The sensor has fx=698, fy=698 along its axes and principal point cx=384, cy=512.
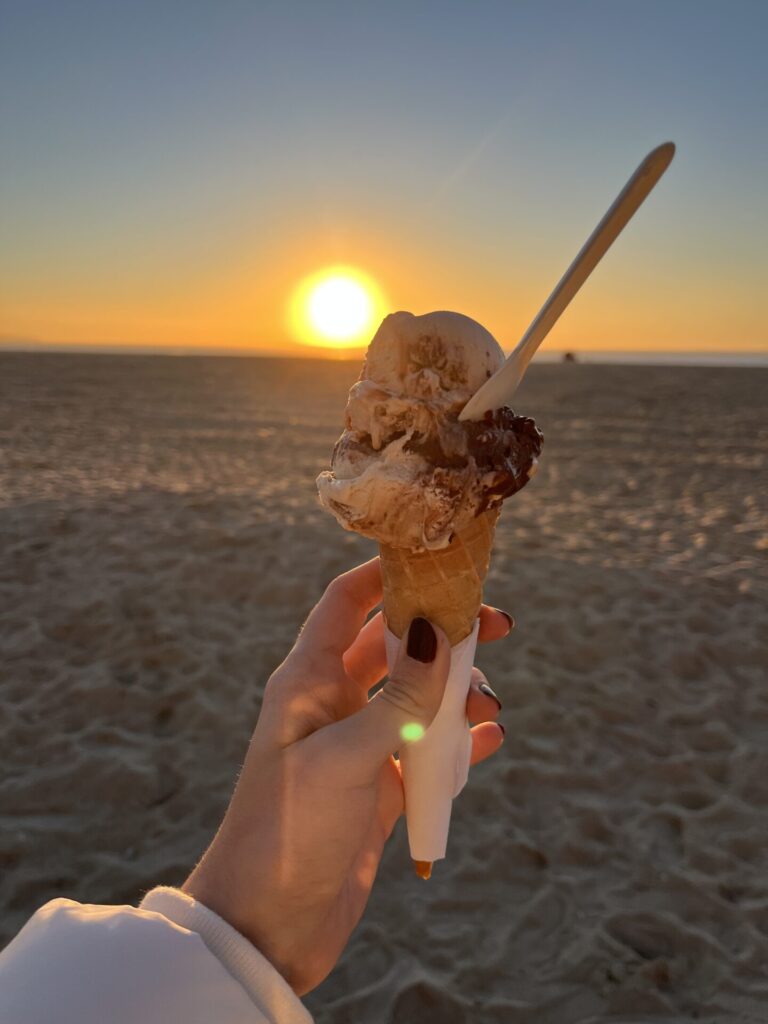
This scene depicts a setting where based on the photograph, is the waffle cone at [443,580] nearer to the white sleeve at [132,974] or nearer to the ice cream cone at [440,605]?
the ice cream cone at [440,605]

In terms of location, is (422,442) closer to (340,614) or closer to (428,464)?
(428,464)

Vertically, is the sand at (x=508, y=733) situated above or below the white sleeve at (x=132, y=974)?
below

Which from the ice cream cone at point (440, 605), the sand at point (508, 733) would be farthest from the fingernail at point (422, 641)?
the sand at point (508, 733)

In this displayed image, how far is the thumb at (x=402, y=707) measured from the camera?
1.85 m

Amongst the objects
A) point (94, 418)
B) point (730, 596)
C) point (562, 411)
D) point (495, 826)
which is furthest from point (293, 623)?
point (562, 411)

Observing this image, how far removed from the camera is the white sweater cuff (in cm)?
153

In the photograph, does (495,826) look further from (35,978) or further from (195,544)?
(195,544)

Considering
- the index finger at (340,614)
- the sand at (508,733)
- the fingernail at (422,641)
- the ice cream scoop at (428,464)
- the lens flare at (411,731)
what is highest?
the ice cream scoop at (428,464)

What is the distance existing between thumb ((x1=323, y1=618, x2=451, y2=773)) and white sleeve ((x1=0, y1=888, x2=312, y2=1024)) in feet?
1.65

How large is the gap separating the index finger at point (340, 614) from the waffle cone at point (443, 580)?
0.76 ft

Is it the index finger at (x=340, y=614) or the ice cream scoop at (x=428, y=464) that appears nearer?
the ice cream scoop at (x=428, y=464)

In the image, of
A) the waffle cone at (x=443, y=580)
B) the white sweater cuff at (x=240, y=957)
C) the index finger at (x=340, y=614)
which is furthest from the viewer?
the index finger at (x=340, y=614)

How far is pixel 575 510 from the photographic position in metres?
9.17

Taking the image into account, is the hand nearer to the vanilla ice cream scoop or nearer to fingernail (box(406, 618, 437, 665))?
fingernail (box(406, 618, 437, 665))
